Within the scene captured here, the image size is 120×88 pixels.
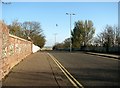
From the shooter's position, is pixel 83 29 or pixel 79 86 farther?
pixel 83 29

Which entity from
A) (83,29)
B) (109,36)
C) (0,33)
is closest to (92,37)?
(83,29)

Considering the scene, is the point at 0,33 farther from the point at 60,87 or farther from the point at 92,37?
the point at 92,37

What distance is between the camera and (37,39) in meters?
→ 134

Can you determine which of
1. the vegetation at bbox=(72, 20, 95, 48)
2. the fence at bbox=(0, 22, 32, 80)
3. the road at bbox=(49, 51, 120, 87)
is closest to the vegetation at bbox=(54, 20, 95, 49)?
the vegetation at bbox=(72, 20, 95, 48)

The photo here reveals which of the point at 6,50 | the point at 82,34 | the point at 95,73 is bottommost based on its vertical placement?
the point at 95,73

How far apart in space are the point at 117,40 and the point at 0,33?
320 feet

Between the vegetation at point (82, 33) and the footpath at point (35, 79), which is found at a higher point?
the vegetation at point (82, 33)

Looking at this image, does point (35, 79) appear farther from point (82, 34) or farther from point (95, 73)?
point (82, 34)

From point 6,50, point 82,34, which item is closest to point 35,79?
point 6,50

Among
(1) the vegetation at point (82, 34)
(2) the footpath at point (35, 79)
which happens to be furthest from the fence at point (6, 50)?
(1) the vegetation at point (82, 34)

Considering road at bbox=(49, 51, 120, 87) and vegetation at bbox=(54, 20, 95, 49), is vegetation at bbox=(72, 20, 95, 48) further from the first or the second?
road at bbox=(49, 51, 120, 87)

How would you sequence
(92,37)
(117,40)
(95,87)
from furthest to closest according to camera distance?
(92,37)
(117,40)
(95,87)

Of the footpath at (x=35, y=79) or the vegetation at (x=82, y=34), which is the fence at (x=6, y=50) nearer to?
the footpath at (x=35, y=79)

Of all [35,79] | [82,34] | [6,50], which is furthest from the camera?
[82,34]
